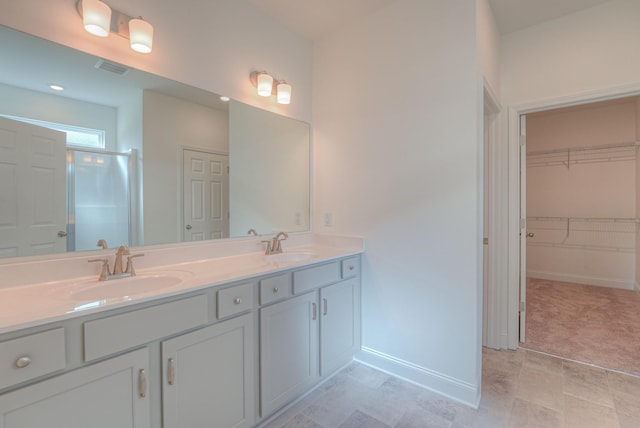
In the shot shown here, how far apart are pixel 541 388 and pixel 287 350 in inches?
68.0

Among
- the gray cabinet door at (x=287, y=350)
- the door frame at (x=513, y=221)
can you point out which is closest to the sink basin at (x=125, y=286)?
the gray cabinet door at (x=287, y=350)

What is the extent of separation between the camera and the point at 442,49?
1.92 meters

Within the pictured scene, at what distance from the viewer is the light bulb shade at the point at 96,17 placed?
4.40 feet

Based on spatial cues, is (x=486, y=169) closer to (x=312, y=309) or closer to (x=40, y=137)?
(x=312, y=309)

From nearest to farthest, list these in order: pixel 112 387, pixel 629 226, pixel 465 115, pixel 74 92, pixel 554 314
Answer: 1. pixel 112 387
2. pixel 74 92
3. pixel 465 115
4. pixel 554 314
5. pixel 629 226

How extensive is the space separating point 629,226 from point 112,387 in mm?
5914

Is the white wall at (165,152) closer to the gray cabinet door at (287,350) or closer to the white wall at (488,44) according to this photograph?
the gray cabinet door at (287,350)

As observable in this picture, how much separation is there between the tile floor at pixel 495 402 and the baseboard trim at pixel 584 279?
293 cm

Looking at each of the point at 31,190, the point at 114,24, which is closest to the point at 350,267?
the point at 31,190

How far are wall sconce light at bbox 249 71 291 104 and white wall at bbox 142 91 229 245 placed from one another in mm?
416

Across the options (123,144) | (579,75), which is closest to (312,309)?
(123,144)

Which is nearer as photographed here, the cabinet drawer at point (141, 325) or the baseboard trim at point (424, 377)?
the cabinet drawer at point (141, 325)

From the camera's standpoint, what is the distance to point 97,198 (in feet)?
4.93

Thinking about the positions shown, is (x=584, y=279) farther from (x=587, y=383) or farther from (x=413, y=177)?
(x=413, y=177)
